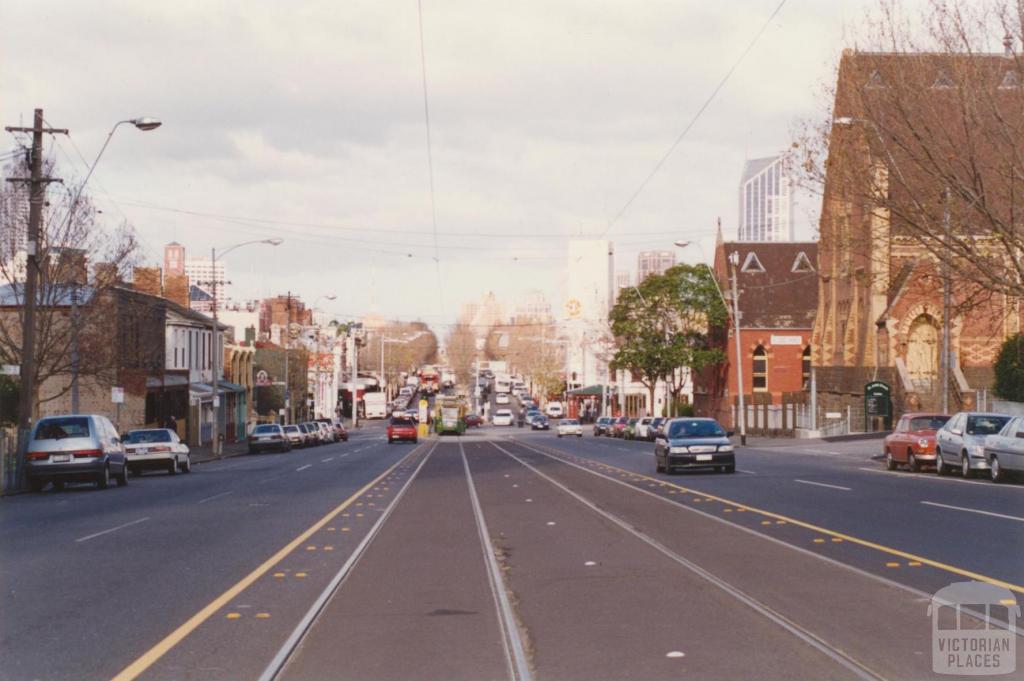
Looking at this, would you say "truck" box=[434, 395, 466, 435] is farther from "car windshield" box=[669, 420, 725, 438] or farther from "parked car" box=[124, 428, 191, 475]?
"car windshield" box=[669, 420, 725, 438]

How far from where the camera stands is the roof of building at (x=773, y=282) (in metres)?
86.6

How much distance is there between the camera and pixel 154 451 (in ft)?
125

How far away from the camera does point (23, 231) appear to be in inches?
1500

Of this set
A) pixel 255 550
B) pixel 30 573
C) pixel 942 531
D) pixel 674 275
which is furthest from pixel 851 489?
pixel 674 275

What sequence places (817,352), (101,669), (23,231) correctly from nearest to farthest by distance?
(101,669) → (23,231) → (817,352)

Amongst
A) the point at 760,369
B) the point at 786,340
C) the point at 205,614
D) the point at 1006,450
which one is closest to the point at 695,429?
the point at 1006,450

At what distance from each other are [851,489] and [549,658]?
17.6 meters

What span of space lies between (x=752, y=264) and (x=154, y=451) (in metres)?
61.3

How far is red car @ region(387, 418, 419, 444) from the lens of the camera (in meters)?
73.6

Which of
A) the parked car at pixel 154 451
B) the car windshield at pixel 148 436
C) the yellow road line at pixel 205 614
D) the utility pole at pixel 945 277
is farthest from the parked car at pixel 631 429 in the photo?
the yellow road line at pixel 205 614

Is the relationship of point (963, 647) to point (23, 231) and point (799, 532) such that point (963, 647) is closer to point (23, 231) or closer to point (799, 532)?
point (799, 532)

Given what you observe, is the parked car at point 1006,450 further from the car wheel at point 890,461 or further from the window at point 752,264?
the window at point 752,264

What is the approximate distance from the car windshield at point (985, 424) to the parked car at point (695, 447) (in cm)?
569

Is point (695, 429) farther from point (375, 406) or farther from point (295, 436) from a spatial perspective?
point (375, 406)
